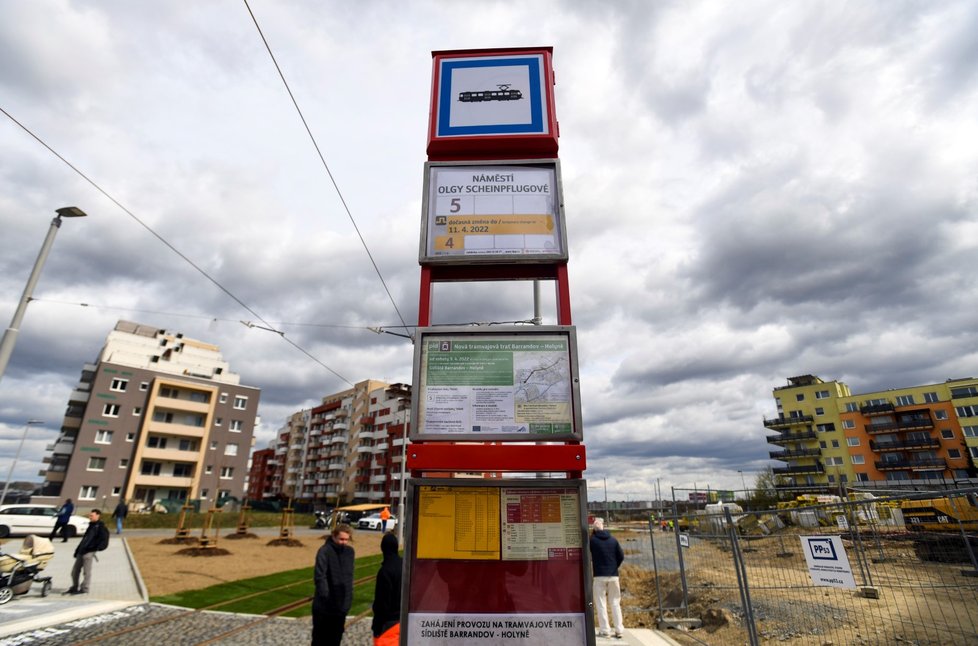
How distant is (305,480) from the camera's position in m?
86.6

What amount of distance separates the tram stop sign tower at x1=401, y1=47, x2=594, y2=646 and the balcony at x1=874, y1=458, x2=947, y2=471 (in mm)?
75484

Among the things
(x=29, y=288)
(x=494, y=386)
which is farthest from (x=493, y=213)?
(x=29, y=288)

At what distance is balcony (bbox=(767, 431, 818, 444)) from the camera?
6570 centimetres

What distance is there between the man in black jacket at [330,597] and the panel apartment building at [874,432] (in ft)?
200

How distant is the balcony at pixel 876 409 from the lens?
6019 cm

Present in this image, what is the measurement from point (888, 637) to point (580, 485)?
8174 mm

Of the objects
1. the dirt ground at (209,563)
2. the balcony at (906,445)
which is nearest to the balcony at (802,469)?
the balcony at (906,445)

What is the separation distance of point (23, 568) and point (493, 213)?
44.6 ft

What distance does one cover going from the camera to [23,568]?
10.2m

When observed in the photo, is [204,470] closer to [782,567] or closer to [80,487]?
[80,487]

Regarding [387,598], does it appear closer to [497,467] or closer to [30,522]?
[497,467]

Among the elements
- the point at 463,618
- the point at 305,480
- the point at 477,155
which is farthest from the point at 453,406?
the point at 305,480

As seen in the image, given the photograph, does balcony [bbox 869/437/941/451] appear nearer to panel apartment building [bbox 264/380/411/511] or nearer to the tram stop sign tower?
panel apartment building [bbox 264/380/411/511]

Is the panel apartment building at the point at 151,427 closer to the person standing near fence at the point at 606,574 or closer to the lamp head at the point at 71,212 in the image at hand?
the lamp head at the point at 71,212
